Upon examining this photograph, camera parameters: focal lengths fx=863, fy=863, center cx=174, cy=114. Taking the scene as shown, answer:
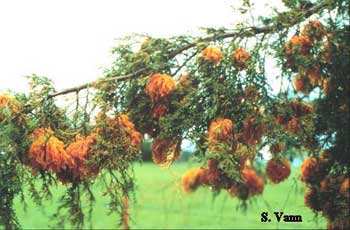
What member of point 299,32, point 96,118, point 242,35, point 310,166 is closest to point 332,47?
point 299,32

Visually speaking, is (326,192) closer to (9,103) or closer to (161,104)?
(161,104)

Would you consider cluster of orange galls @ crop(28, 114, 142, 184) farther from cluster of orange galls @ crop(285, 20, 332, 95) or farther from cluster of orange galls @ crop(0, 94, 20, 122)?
cluster of orange galls @ crop(285, 20, 332, 95)

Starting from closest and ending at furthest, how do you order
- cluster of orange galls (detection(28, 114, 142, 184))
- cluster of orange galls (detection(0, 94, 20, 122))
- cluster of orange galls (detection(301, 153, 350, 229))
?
1. cluster of orange galls (detection(28, 114, 142, 184))
2. cluster of orange galls (detection(0, 94, 20, 122))
3. cluster of orange galls (detection(301, 153, 350, 229))

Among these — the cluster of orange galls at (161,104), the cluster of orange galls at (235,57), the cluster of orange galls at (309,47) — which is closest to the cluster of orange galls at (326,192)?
the cluster of orange galls at (309,47)

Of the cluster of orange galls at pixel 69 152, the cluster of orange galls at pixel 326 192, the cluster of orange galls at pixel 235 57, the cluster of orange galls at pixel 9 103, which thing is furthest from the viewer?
the cluster of orange galls at pixel 326 192

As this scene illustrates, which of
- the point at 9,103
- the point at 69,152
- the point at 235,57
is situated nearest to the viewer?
the point at 69,152

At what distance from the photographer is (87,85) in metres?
3.47

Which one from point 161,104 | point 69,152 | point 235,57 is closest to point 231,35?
point 235,57

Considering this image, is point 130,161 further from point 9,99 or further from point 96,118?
point 9,99

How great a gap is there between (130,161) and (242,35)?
714 millimetres

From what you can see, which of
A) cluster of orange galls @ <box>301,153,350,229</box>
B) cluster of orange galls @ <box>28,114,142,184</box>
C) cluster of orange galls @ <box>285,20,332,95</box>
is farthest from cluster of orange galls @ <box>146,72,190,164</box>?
cluster of orange galls @ <box>301,153,350,229</box>

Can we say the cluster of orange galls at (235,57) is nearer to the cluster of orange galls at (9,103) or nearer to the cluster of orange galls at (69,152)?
the cluster of orange galls at (69,152)

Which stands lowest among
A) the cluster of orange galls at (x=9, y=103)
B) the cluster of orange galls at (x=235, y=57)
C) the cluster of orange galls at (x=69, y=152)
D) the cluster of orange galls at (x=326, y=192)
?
the cluster of orange galls at (x=326, y=192)

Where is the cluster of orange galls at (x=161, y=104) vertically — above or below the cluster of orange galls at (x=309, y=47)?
below
